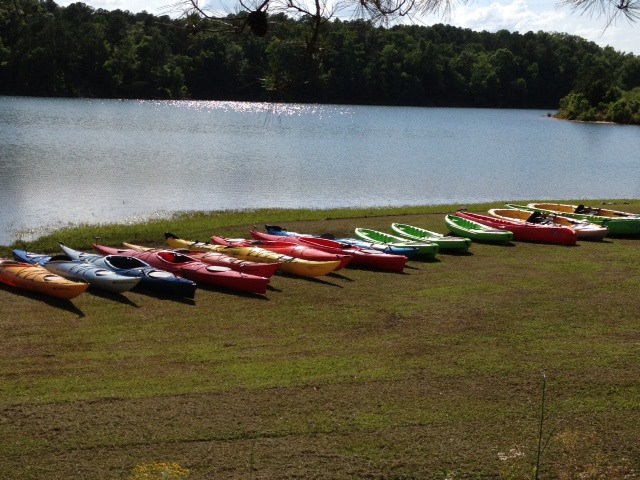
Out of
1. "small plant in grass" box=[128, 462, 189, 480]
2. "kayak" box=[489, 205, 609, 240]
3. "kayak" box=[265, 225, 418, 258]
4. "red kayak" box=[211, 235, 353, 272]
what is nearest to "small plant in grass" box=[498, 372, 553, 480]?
"small plant in grass" box=[128, 462, 189, 480]

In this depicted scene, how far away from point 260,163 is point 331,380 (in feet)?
94.0

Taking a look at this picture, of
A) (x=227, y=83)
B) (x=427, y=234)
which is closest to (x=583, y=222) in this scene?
(x=427, y=234)

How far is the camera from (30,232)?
2034 centimetres

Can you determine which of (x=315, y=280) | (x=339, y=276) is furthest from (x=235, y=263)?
(x=339, y=276)

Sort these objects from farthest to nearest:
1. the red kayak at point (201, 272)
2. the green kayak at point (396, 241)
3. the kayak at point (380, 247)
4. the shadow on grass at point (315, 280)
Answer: the green kayak at point (396, 241)
the kayak at point (380, 247)
the shadow on grass at point (315, 280)
the red kayak at point (201, 272)

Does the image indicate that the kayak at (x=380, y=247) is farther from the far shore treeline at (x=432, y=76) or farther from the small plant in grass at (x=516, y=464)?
the far shore treeline at (x=432, y=76)

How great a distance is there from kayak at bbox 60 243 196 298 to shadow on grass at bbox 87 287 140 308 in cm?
41

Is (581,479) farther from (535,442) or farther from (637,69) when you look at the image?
(637,69)

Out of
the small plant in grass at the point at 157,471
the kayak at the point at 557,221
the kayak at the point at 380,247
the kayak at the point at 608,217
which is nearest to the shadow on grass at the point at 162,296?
the kayak at the point at 380,247

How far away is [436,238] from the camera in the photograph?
18.2 metres

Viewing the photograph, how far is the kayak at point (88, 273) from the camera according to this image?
1345 cm

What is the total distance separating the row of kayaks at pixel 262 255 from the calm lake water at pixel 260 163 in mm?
2859

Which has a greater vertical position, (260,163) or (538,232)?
(538,232)

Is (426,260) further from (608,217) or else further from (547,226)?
(608,217)
